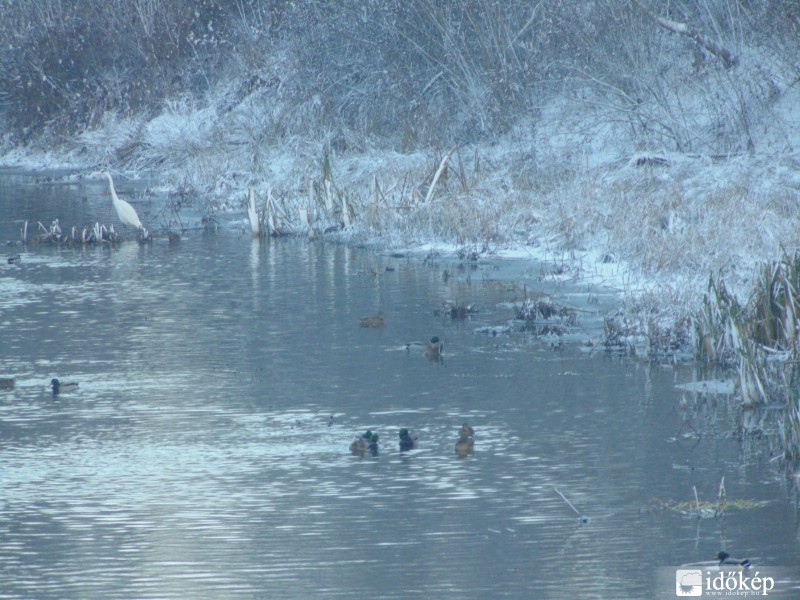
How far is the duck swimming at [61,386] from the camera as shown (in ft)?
29.8

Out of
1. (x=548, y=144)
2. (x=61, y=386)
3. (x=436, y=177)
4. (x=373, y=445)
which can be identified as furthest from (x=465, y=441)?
(x=548, y=144)

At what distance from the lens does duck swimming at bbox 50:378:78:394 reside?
9.09 meters

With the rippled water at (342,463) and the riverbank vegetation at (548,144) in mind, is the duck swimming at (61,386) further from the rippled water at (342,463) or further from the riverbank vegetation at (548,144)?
the riverbank vegetation at (548,144)

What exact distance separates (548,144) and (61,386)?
40.7ft

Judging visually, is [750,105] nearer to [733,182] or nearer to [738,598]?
[733,182]

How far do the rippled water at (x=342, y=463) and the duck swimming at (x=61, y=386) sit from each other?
8cm

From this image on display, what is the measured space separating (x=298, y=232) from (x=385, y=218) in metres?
1.57

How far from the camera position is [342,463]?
727cm

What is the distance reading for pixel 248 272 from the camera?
14.8 metres

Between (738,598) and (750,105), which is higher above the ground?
(750,105)

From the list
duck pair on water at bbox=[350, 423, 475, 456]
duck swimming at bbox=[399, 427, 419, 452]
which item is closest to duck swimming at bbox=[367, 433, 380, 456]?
duck pair on water at bbox=[350, 423, 475, 456]

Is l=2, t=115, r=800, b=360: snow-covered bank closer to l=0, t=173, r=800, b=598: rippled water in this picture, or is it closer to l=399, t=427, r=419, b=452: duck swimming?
l=0, t=173, r=800, b=598: rippled water

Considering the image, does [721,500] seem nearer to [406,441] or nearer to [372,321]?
[406,441]

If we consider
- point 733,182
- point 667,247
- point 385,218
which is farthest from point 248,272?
point 733,182
